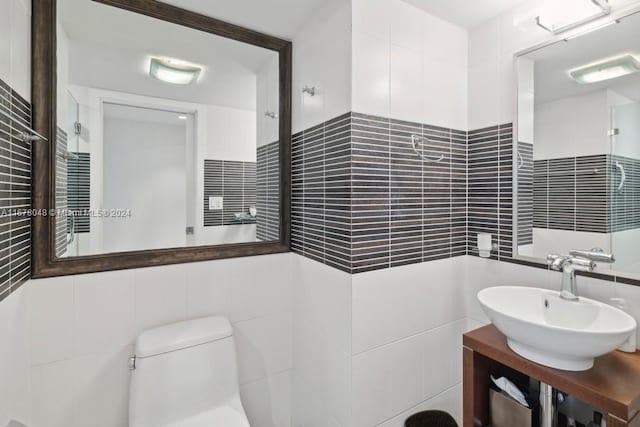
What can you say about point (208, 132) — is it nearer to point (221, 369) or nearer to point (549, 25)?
point (221, 369)

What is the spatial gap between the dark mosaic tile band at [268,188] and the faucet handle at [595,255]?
Result: 55.9 inches

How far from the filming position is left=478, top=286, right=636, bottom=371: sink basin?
937mm

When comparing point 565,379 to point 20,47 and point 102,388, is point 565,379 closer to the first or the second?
point 102,388

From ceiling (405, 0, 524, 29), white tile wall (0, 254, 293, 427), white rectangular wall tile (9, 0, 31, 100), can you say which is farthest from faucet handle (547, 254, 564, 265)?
white rectangular wall tile (9, 0, 31, 100)

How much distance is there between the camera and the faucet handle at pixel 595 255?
116 cm

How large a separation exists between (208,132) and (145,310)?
0.94 m

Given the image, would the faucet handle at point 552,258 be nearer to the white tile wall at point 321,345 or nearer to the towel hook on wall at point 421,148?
the towel hook on wall at point 421,148

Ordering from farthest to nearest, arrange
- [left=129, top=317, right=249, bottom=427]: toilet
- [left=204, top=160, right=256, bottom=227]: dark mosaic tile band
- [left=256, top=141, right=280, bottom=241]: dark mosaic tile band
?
[left=256, top=141, right=280, bottom=241]: dark mosaic tile band < [left=204, top=160, right=256, bottom=227]: dark mosaic tile band < [left=129, top=317, right=249, bottom=427]: toilet

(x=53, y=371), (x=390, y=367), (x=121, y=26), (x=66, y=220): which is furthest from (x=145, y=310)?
(x=121, y=26)

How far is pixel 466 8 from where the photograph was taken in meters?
1.48

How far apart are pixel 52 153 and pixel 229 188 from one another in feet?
2.47

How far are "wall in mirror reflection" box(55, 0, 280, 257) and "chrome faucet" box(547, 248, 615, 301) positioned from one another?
137cm

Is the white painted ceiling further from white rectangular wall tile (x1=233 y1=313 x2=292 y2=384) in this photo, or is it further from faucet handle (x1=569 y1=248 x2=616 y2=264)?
faucet handle (x1=569 y1=248 x2=616 y2=264)

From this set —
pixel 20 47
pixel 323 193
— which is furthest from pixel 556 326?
pixel 20 47
